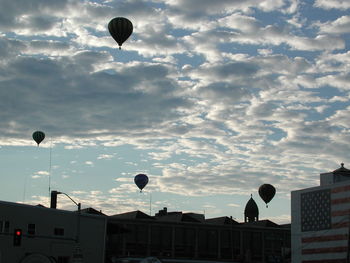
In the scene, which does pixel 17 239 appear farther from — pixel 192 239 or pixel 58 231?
pixel 192 239

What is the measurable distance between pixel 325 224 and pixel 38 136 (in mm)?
47885

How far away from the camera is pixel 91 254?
6600cm

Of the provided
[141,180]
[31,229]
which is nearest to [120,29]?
[31,229]

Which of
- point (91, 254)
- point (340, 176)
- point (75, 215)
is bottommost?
point (91, 254)

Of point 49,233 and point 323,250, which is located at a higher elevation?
point 49,233

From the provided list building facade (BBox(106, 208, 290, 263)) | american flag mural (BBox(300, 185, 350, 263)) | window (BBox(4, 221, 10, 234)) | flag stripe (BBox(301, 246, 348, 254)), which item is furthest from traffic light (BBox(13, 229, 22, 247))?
building facade (BBox(106, 208, 290, 263))

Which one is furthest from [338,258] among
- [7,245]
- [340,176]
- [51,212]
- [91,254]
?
[7,245]

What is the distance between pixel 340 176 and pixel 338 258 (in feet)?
56.0

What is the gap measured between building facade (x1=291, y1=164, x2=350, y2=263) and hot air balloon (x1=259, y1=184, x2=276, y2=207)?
39.4m

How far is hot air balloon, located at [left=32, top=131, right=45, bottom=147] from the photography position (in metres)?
92.9

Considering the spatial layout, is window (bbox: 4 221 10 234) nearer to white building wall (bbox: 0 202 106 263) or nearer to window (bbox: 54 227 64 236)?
white building wall (bbox: 0 202 106 263)

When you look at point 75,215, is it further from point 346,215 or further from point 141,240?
point 141,240

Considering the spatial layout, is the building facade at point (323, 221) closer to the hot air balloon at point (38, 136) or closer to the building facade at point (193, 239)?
the hot air balloon at point (38, 136)

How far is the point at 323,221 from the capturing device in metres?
86.2
